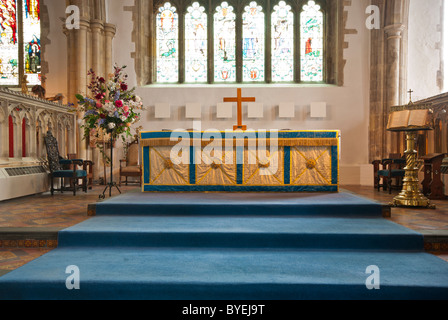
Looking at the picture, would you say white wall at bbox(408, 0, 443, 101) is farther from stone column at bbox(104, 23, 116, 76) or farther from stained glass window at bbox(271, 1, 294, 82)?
stone column at bbox(104, 23, 116, 76)

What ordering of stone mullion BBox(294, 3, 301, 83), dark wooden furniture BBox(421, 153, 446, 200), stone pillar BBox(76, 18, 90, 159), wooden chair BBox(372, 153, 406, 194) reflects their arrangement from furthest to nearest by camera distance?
stone mullion BBox(294, 3, 301, 83)
stone pillar BBox(76, 18, 90, 159)
wooden chair BBox(372, 153, 406, 194)
dark wooden furniture BBox(421, 153, 446, 200)

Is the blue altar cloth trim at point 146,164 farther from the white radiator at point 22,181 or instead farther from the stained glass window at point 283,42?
the stained glass window at point 283,42

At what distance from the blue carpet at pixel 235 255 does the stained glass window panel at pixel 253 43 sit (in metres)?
6.15

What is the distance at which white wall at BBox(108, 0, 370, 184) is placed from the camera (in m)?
9.68

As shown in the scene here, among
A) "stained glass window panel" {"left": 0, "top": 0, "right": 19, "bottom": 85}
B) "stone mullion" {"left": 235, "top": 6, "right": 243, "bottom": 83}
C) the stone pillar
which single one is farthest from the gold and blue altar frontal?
"stained glass window panel" {"left": 0, "top": 0, "right": 19, "bottom": 85}

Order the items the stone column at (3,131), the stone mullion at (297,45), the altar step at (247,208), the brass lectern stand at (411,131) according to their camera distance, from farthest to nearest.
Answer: the stone mullion at (297,45)
the stone column at (3,131)
the brass lectern stand at (411,131)
the altar step at (247,208)

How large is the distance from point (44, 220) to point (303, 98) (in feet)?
24.2

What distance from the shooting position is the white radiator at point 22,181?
19.9 ft

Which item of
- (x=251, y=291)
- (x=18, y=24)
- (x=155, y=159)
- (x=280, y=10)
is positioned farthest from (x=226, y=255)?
(x=18, y=24)

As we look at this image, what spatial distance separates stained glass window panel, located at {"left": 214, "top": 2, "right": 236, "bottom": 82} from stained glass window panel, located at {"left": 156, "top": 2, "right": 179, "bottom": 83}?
3.83 feet

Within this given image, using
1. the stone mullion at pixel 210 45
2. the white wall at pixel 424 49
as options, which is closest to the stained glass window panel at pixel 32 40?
the stone mullion at pixel 210 45

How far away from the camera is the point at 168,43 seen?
10305mm

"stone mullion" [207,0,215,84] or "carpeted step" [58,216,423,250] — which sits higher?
"stone mullion" [207,0,215,84]
